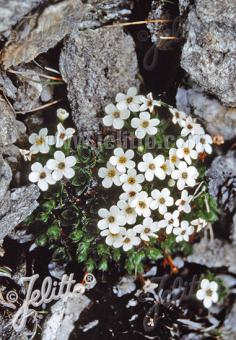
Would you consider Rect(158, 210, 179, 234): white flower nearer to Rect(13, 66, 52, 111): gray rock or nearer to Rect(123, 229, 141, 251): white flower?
Rect(123, 229, 141, 251): white flower

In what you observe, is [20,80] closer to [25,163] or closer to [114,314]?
[25,163]

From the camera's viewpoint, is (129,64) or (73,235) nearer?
(73,235)

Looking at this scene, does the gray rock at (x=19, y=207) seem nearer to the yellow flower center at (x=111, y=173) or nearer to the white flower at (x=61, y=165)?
the white flower at (x=61, y=165)

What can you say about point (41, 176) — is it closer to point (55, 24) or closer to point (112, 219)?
point (112, 219)

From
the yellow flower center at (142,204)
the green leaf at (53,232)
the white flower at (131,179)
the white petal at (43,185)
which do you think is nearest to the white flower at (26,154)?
the white petal at (43,185)

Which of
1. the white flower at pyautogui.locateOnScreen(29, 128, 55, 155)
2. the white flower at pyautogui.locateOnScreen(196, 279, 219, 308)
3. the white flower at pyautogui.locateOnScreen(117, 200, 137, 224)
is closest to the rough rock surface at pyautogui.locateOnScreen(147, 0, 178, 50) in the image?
the white flower at pyautogui.locateOnScreen(29, 128, 55, 155)

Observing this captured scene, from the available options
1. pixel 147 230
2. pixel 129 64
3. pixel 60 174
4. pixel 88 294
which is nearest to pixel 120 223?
pixel 147 230
